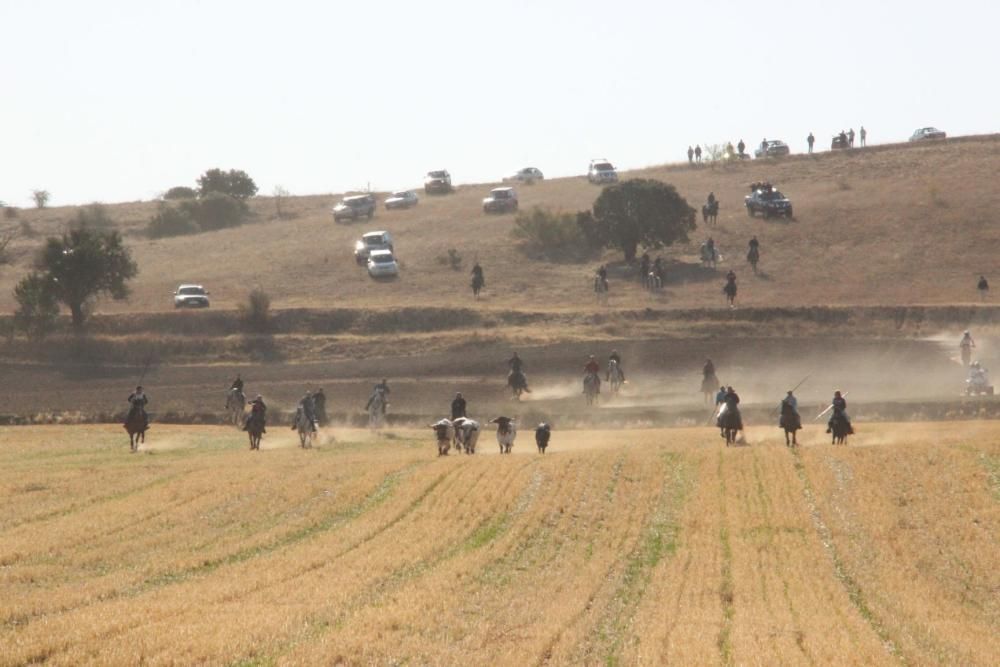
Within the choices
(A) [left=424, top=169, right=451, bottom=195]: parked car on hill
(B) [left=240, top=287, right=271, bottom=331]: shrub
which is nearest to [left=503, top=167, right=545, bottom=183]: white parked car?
(A) [left=424, top=169, right=451, bottom=195]: parked car on hill

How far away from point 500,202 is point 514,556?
86.6 m

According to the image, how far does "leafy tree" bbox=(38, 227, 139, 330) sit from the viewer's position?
256 ft

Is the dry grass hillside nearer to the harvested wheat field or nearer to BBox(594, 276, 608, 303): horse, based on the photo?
BBox(594, 276, 608, 303): horse

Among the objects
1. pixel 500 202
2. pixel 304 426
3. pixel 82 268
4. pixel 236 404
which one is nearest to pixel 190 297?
pixel 82 268

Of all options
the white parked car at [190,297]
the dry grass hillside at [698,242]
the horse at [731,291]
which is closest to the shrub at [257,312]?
the dry grass hillside at [698,242]

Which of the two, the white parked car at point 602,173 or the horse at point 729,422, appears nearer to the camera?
the horse at point 729,422

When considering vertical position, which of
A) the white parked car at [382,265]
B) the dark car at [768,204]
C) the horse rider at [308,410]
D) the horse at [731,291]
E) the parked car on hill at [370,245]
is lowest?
the horse rider at [308,410]

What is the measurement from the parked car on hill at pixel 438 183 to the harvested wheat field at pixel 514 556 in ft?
291

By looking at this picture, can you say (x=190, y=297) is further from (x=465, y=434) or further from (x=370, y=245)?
(x=465, y=434)

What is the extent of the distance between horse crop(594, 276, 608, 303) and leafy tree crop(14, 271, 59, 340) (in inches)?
1142

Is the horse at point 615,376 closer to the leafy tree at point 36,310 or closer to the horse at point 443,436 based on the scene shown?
the horse at point 443,436

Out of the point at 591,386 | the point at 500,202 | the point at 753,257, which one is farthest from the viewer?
the point at 500,202

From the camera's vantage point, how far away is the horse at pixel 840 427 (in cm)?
3962

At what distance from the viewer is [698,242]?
3688 inches
